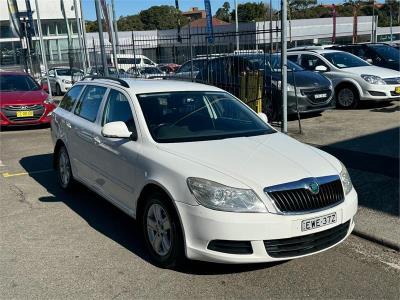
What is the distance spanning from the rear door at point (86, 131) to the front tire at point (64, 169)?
32cm

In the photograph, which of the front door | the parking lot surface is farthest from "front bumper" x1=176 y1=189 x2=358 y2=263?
the front door

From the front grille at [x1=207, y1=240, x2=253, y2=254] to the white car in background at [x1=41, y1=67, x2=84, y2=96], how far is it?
19.8m

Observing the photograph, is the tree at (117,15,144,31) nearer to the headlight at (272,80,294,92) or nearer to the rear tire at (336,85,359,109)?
the rear tire at (336,85,359,109)

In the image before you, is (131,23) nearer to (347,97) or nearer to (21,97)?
(21,97)

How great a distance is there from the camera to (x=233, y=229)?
3.66 metres

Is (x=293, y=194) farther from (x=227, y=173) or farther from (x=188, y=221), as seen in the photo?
(x=188, y=221)

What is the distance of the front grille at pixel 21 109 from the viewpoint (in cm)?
1249

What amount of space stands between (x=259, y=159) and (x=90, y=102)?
2.76m

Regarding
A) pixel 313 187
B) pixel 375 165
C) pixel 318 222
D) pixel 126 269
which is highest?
pixel 313 187

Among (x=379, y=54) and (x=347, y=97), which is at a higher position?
(x=379, y=54)

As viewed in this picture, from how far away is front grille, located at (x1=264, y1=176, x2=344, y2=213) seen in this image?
3.73m

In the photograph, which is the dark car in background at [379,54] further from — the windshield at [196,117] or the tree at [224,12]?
the tree at [224,12]

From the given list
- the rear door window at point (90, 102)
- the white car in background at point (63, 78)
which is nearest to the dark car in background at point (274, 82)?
the rear door window at point (90, 102)

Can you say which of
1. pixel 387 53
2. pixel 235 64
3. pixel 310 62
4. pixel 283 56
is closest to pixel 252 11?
pixel 387 53
